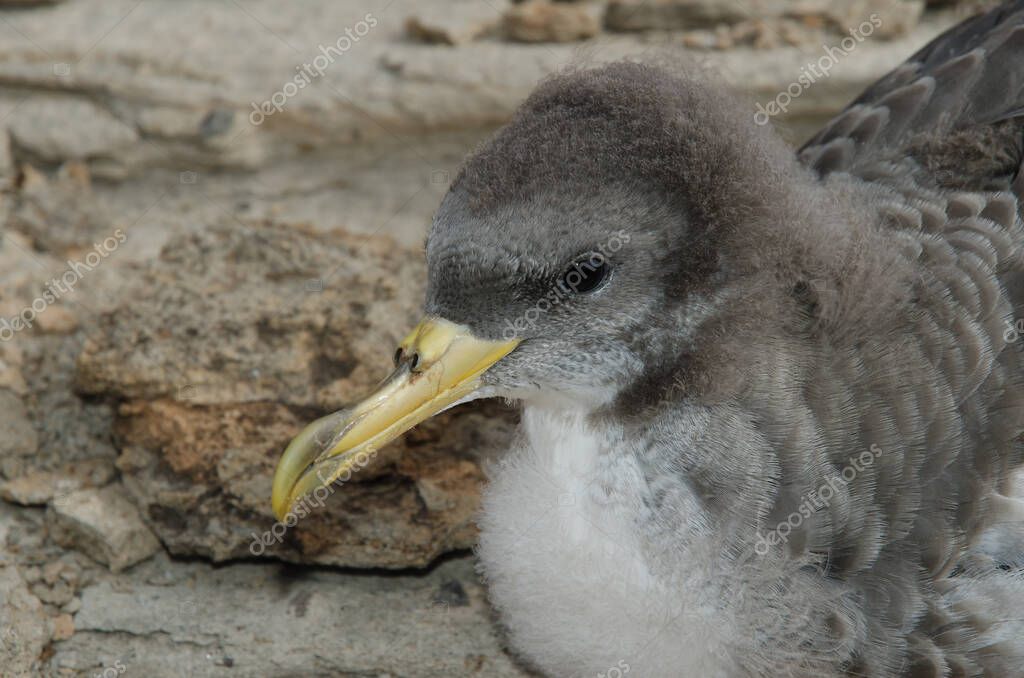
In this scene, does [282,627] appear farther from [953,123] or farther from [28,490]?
[953,123]

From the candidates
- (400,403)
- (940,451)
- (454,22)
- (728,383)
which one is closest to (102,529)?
(400,403)

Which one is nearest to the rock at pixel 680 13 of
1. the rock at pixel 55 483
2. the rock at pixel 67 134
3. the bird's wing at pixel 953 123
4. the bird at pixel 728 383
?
the bird's wing at pixel 953 123

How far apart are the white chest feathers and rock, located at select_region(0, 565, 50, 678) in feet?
4.87

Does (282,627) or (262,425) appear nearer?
(282,627)

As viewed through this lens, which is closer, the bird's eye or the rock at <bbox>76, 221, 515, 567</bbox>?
the bird's eye

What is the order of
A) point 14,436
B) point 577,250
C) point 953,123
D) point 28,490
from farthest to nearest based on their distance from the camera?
point 14,436 → point 28,490 → point 953,123 → point 577,250

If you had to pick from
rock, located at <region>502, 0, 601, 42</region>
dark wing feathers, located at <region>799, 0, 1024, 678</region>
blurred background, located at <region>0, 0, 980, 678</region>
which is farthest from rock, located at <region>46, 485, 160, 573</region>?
rock, located at <region>502, 0, 601, 42</region>

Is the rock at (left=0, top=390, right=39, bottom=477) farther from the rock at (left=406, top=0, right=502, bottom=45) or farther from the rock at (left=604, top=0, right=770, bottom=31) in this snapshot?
the rock at (left=604, top=0, right=770, bottom=31)

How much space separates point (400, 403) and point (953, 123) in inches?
79.4

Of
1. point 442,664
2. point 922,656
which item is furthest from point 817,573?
point 442,664

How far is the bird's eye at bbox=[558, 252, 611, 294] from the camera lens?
300cm

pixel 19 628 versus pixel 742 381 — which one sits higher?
pixel 742 381

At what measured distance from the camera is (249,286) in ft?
15.1

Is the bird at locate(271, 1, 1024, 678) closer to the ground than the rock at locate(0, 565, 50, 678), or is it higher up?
higher up
